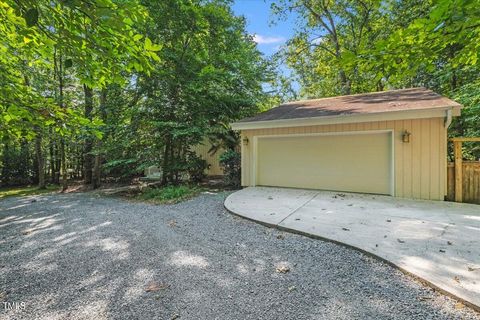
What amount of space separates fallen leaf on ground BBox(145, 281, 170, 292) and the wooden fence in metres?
6.72

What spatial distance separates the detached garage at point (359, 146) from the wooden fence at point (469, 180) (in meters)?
0.23

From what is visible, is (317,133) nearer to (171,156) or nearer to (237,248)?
(237,248)

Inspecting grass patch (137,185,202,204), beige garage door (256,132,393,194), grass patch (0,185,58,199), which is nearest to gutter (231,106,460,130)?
beige garage door (256,132,393,194)

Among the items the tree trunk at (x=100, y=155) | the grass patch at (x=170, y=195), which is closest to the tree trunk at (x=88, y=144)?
the tree trunk at (x=100, y=155)

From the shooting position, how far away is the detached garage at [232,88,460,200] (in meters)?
5.87

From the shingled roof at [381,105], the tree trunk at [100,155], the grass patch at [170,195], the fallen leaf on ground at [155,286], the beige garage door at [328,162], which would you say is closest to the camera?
the fallen leaf on ground at [155,286]

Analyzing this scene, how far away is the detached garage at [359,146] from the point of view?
5.87 metres

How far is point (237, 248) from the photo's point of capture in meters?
3.55

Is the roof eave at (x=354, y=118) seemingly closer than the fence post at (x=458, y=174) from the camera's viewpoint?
Yes

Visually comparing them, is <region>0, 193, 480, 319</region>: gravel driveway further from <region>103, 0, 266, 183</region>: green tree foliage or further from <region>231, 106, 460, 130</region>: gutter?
<region>103, 0, 266, 183</region>: green tree foliage

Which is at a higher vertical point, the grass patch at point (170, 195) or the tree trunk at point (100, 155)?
the tree trunk at point (100, 155)

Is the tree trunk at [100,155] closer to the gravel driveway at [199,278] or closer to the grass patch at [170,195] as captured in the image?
the grass patch at [170,195]

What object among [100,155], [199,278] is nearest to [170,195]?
[100,155]

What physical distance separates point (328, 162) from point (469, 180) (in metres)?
3.16
